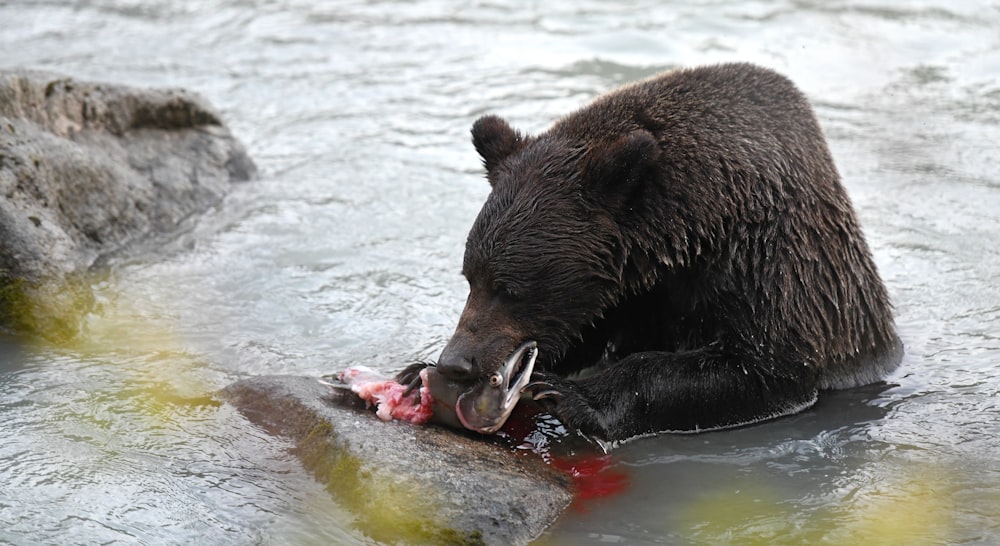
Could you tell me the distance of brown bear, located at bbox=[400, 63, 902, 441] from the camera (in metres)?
6.00

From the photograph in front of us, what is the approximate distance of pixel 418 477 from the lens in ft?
17.3

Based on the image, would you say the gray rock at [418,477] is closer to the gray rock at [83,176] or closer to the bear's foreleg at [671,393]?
the bear's foreleg at [671,393]

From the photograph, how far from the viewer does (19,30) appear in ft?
48.9

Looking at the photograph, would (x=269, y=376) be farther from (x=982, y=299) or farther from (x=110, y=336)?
(x=982, y=299)

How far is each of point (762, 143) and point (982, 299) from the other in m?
2.46

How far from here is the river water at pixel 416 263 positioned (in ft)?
17.8

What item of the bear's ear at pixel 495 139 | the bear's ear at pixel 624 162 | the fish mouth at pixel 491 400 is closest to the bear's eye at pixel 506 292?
the fish mouth at pixel 491 400

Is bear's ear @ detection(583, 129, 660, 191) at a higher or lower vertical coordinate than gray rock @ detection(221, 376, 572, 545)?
higher

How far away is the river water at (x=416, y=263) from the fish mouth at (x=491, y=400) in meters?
0.65

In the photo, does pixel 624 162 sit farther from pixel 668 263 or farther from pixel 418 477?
pixel 418 477

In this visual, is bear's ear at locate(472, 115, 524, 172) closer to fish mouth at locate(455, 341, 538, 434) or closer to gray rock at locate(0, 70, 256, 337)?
fish mouth at locate(455, 341, 538, 434)

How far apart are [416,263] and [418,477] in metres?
3.60

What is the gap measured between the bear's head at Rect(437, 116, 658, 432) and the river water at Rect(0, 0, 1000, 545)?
2.39ft

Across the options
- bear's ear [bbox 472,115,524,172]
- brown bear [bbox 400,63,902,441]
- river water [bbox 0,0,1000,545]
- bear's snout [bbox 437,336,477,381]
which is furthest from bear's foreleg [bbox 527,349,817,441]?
bear's ear [bbox 472,115,524,172]
